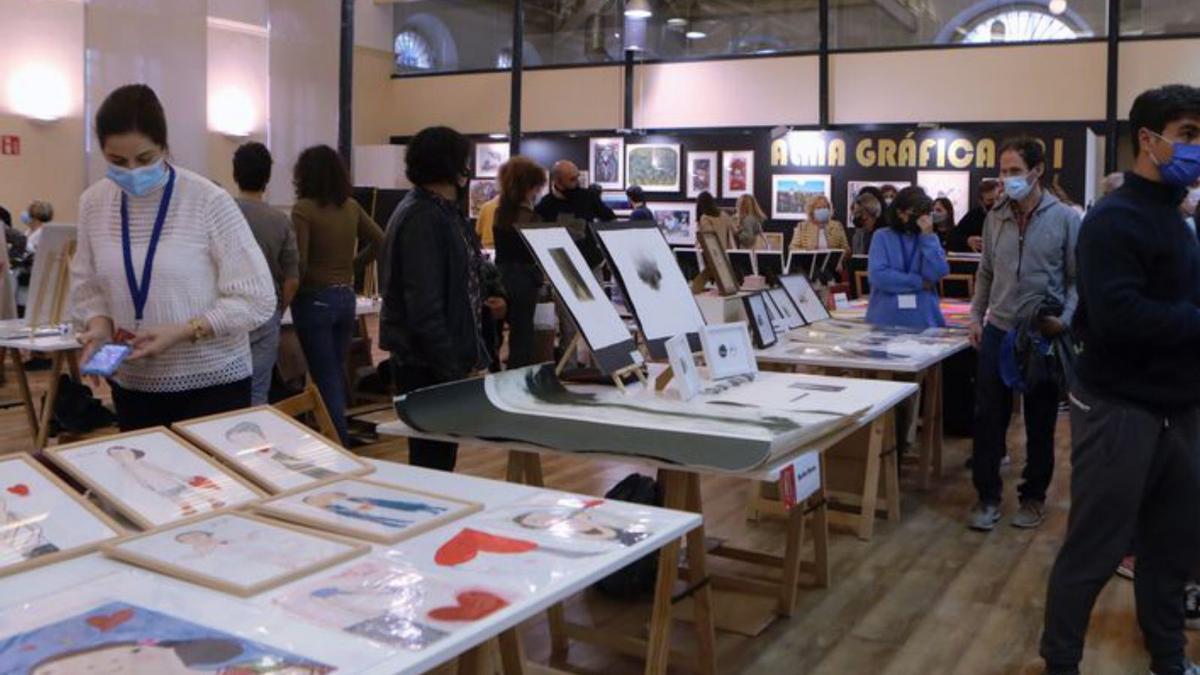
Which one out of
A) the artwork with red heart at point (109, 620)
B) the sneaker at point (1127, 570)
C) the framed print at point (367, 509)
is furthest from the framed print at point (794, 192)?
the artwork with red heart at point (109, 620)

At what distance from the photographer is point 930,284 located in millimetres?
5586

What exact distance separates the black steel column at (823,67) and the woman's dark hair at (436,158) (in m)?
10.2

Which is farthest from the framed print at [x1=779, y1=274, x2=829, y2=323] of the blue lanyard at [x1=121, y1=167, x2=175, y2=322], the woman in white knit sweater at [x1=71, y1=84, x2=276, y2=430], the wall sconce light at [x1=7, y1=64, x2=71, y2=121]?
the wall sconce light at [x1=7, y1=64, x2=71, y2=121]

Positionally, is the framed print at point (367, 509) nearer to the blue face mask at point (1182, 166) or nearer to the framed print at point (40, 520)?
the framed print at point (40, 520)

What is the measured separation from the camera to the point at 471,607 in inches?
60.2

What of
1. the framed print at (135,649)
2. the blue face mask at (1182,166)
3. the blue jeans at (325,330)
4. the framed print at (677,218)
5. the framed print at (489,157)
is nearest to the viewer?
the framed print at (135,649)

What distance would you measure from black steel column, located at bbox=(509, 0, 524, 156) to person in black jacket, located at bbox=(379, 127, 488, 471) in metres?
11.2

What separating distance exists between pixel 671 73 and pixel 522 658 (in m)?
11.9

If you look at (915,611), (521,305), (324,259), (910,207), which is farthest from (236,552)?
(521,305)

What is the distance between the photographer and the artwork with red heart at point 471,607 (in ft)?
4.90

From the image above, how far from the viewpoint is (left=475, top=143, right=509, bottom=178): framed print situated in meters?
14.6

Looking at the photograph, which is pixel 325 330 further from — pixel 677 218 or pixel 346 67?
pixel 677 218

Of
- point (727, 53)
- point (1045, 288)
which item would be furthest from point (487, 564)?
point (727, 53)

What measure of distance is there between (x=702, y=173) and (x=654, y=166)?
0.62 metres
